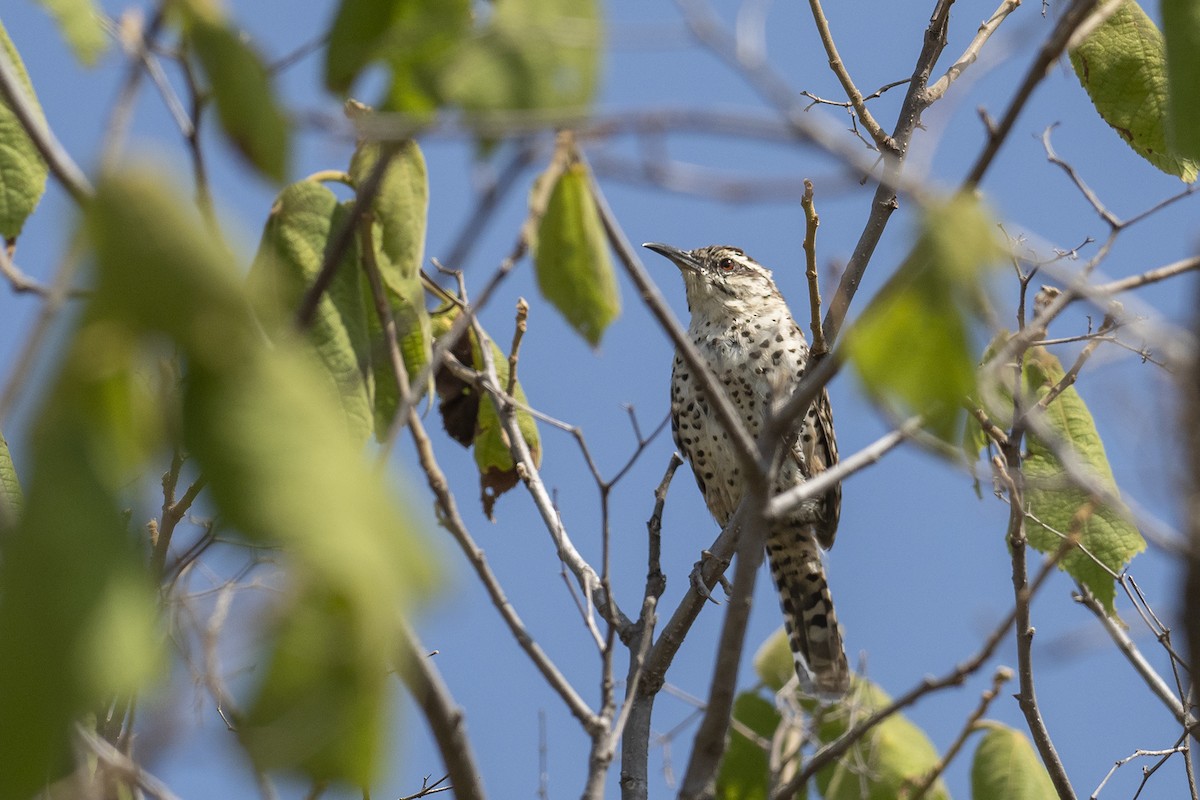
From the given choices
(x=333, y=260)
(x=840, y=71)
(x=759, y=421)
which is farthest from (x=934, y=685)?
(x=759, y=421)

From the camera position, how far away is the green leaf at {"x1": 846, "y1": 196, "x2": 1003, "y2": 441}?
3.64ft

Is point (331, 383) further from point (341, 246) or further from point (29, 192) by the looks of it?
A: point (29, 192)

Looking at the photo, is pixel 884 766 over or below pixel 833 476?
below

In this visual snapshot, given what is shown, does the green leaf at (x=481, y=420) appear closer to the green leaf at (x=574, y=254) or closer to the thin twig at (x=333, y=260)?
the green leaf at (x=574, y=254)

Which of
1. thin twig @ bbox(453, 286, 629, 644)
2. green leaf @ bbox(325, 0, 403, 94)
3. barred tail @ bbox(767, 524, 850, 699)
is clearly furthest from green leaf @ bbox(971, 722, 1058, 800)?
barred tail @ bbox(767, 524, 850, 699)

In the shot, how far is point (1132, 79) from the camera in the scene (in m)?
3.26

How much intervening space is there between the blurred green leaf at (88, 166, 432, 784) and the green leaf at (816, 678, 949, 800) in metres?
2.41

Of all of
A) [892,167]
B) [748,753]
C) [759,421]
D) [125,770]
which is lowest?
[125,770]

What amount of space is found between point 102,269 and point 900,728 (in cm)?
293

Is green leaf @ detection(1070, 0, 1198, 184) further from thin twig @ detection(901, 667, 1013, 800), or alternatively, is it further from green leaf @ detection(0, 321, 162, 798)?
green leaf @ detection(0, 321, 162, 798)

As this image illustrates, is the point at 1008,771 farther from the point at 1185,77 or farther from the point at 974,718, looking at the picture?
the point at 1185,77

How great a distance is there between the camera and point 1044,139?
4.42 metres

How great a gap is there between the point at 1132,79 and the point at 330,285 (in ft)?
7.69

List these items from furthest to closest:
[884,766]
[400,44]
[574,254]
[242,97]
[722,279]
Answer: [722,279] < [884,766] < [574,254] < [400,44] < [242,97]
